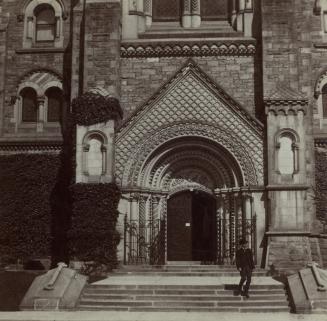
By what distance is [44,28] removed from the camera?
1010 inches

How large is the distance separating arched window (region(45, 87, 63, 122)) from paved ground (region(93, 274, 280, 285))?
8.72 meters

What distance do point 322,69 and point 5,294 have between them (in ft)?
50.6

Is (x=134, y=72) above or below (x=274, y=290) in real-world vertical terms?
above

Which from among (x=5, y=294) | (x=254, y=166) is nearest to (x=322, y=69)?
(x=254, y=166)

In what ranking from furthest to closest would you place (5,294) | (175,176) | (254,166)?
(175,176), (254,166), (5,294)

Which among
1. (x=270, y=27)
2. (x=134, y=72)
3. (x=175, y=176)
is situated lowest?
(x=175, y=176)

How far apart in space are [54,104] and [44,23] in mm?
3863

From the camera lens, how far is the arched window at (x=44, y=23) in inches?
1005

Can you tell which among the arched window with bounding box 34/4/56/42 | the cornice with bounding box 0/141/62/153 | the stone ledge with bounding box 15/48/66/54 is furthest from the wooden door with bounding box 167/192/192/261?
the arched window with bounding box 34/4/56/42

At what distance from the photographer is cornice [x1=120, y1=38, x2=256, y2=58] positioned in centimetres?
2247

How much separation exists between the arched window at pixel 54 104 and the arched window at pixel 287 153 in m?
9.70

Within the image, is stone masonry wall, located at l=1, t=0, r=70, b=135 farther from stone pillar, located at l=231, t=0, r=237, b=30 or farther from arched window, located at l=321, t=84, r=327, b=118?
arched window, located at l=321, t=84, r=327, b=118

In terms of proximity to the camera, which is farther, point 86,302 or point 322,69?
point 322,69

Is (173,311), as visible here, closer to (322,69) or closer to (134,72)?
(134,72)
